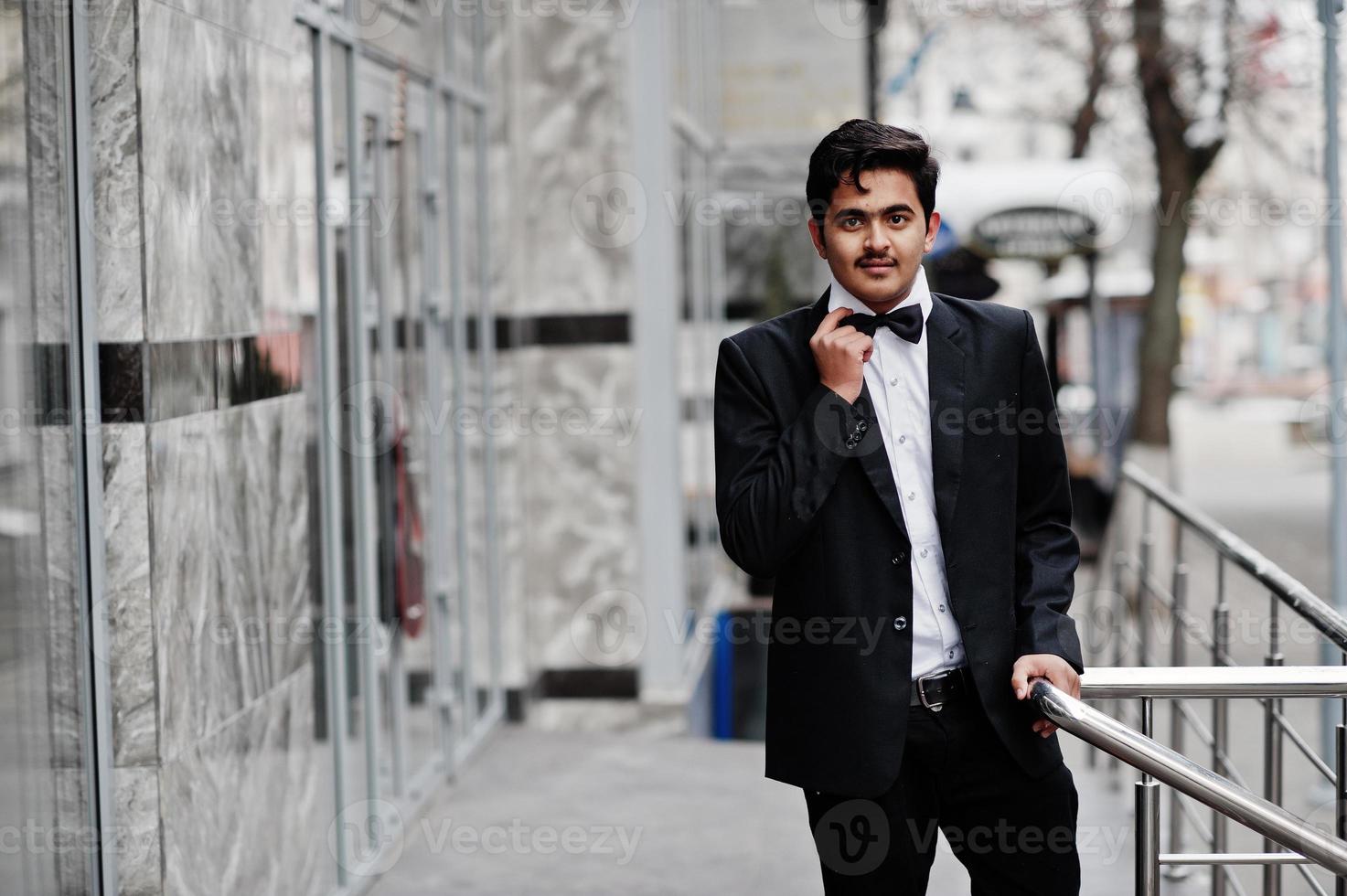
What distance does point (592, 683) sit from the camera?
629 centimetres

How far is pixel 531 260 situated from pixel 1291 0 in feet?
29.5

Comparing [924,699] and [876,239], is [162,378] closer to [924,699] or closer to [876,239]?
[876,239]

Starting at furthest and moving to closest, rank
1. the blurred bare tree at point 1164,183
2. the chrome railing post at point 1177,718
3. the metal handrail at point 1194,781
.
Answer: the blurred bare tree at point 1164,183 → the chrome railing post at point 1177,718 → the metal handrail at point 1194,781

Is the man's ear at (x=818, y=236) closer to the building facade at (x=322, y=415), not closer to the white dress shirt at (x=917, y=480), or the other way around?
the white dress shirt at (x=917, y=480)

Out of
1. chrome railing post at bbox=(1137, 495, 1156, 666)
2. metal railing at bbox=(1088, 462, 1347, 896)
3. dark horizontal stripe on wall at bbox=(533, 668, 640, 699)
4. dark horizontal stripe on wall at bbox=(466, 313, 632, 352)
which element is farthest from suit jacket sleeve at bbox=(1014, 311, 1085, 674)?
dark horizontal stripe on wall at bbox=(533, 668, 640, 699)

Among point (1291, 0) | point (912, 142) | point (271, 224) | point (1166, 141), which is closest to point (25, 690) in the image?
point (271, 224)

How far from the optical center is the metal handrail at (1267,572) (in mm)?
2715

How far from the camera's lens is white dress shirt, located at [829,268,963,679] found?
2451 mm

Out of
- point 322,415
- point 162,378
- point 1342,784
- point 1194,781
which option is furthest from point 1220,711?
point 162,378

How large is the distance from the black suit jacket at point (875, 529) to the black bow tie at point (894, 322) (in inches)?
2.9

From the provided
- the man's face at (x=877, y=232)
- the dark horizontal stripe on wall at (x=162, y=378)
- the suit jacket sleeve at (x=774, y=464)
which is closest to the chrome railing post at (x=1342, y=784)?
the suit jacket sleeve at (x=774, y=464)

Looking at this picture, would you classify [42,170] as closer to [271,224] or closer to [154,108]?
[154,108]

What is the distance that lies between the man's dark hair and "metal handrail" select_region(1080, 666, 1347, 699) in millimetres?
768

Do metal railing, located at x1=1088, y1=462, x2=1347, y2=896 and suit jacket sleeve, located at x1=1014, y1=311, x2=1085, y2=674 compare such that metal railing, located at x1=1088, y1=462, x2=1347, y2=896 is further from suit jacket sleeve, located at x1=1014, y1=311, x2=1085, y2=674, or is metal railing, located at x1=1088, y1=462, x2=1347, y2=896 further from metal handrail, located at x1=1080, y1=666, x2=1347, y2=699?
suit jacket sleeve, located at x1=1014, y1=311, x2=1085, y2=674
